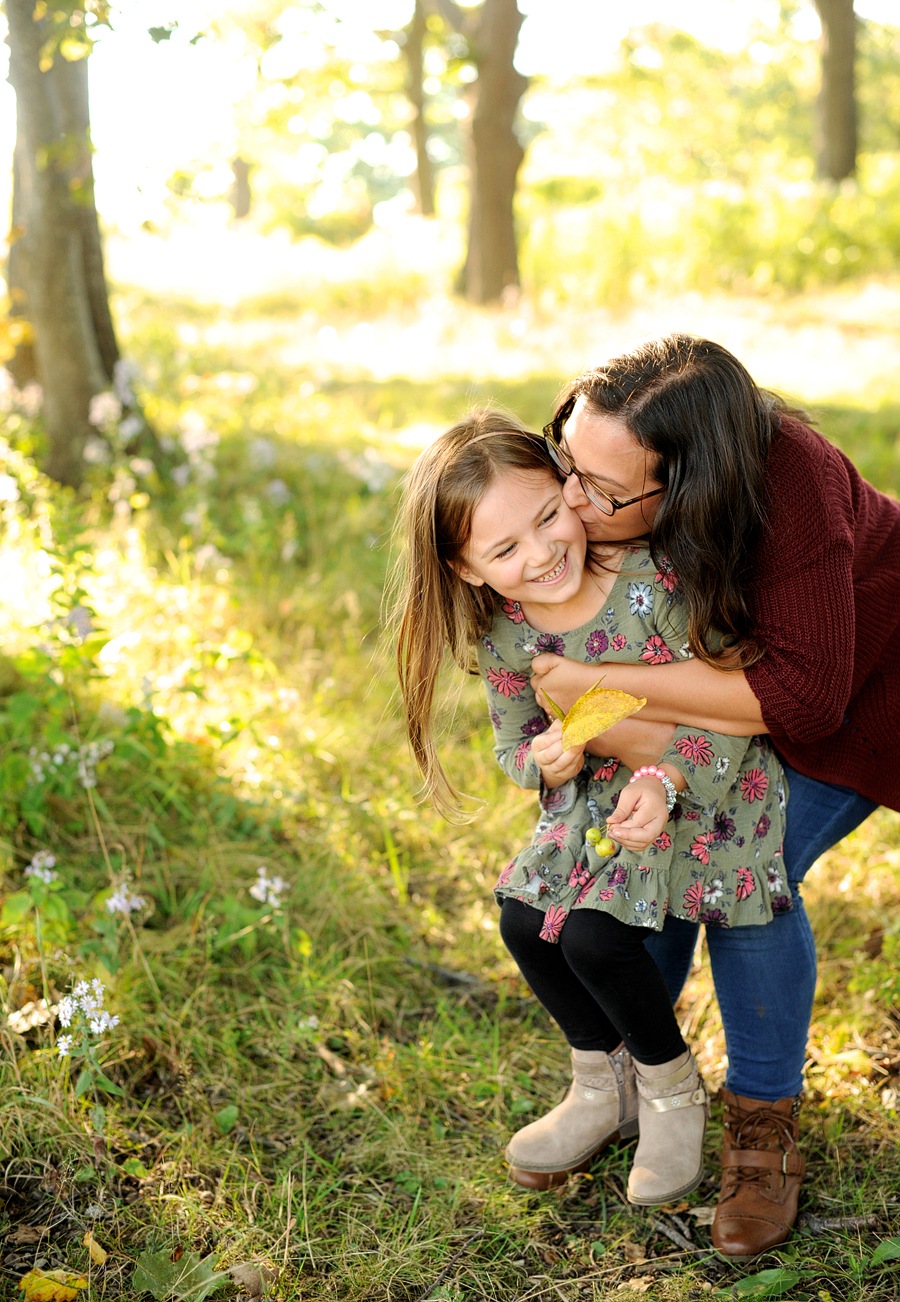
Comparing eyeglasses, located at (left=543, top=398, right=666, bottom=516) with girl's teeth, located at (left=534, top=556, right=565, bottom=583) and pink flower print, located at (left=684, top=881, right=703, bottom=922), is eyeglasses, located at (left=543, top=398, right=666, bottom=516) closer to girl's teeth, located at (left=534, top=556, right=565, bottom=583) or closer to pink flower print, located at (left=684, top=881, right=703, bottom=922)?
girl's teeth, located at (left=534, top=556, right=565, bottom=583)

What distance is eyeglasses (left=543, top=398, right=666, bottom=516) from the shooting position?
184 cm

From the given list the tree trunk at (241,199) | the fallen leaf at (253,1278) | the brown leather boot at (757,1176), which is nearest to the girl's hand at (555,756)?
the brown leather boot at (757,1176)

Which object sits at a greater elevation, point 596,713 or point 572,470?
point 572,470

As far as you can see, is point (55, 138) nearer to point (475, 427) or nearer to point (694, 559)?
point (475, 427)

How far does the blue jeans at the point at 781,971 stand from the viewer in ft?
6.43

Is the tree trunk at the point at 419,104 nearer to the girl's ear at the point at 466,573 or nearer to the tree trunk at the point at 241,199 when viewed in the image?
the girl's ear at the point at 466,573

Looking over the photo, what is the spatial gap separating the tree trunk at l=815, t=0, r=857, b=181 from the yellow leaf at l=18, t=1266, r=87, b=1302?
14.1 meters

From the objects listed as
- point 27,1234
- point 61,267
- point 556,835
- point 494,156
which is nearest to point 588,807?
point 556,835

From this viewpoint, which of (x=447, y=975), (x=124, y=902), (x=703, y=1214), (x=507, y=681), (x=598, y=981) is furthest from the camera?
(x=447, y=975)

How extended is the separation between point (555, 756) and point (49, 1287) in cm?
122

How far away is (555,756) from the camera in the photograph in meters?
1.89

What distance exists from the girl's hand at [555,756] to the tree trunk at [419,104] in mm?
13481

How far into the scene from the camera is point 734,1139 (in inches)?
77.8

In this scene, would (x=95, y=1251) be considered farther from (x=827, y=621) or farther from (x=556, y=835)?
(x=827, y=621)
